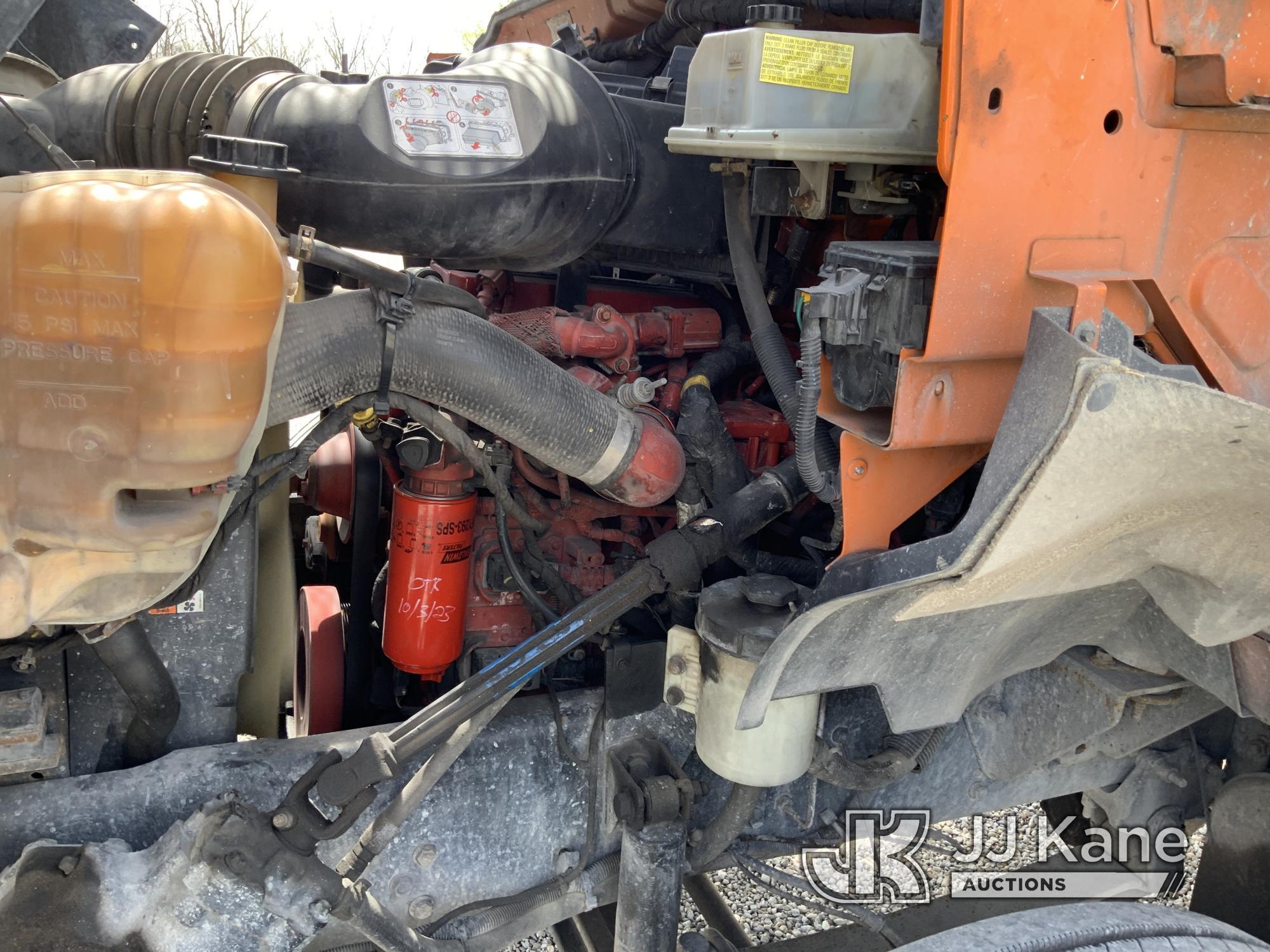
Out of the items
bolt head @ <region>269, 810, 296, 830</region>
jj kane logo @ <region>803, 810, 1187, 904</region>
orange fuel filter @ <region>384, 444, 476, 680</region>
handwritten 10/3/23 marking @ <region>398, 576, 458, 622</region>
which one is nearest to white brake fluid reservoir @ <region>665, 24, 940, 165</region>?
orange fuel filter @ <region>384, 444, 476, 680</region>

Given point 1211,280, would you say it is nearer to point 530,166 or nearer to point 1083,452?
point 1083,452

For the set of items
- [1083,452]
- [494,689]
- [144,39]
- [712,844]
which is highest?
[144,39]

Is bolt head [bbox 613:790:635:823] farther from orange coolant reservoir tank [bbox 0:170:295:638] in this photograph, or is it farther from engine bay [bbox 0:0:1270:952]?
orange coolant reservoir tank [bbox 0:170:295:638]

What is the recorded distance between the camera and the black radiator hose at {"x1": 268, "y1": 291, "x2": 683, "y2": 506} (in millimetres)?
1341

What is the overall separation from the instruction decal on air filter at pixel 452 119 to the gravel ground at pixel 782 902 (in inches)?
A: 66.1

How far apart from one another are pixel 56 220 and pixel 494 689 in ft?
2.72

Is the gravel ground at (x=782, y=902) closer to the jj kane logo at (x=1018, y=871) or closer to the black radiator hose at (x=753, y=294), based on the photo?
the jj kane logo at (x=1018, y=871)

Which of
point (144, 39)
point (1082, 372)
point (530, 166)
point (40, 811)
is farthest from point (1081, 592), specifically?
point (144, 39)

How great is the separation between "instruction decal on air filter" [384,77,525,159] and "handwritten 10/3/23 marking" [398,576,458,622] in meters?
0.67

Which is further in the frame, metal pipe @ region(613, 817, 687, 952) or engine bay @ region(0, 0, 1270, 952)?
metal pipe @ region(613, 817, 687, 952)

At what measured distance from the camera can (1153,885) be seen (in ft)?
7.89

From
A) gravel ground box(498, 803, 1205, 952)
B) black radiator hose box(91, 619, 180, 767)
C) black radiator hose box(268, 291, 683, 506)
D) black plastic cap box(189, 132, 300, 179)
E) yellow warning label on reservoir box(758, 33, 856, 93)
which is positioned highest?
yellow warning label on reservoir box(758, 33, 856, 93)

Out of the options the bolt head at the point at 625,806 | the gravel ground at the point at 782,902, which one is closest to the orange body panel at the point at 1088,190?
the bolt head at the point at 625,806

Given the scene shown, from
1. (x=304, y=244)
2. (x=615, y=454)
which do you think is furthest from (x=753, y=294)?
(x=304, y=244)
